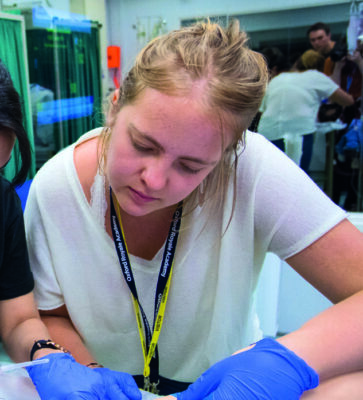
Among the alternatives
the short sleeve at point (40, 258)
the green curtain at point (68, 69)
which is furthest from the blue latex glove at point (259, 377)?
the green curtain at point (68, 69)

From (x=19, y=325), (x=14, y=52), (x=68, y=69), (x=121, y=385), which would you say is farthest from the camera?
(x=68, y=69)

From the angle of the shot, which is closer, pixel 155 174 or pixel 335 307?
pixel 155 174

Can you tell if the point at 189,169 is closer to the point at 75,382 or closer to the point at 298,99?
the point at 75,382

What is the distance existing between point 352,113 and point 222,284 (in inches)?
84.9

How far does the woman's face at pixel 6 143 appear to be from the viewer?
0.82m

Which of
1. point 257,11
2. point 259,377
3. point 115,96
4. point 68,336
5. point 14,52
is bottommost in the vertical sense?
point 68,336

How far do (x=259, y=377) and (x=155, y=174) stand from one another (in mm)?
419

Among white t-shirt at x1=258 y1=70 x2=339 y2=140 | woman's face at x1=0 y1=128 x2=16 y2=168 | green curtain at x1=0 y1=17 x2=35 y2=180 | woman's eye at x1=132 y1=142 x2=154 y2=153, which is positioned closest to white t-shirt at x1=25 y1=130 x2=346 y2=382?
woman's face at x1=0 y1=128 x2=16 y2=168

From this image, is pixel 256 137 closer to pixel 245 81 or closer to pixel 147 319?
pixel 245 81

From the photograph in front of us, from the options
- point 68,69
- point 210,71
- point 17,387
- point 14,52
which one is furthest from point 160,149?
point 68,69

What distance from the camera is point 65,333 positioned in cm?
105

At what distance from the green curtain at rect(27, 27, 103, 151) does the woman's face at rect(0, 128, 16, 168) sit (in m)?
3.05

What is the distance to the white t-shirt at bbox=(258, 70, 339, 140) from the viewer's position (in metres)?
2.73

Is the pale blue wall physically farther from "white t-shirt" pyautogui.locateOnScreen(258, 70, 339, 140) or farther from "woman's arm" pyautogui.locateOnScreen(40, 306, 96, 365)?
"woman's arm" pyautogui.locateOnScreen(40, 306, 96, 365)
